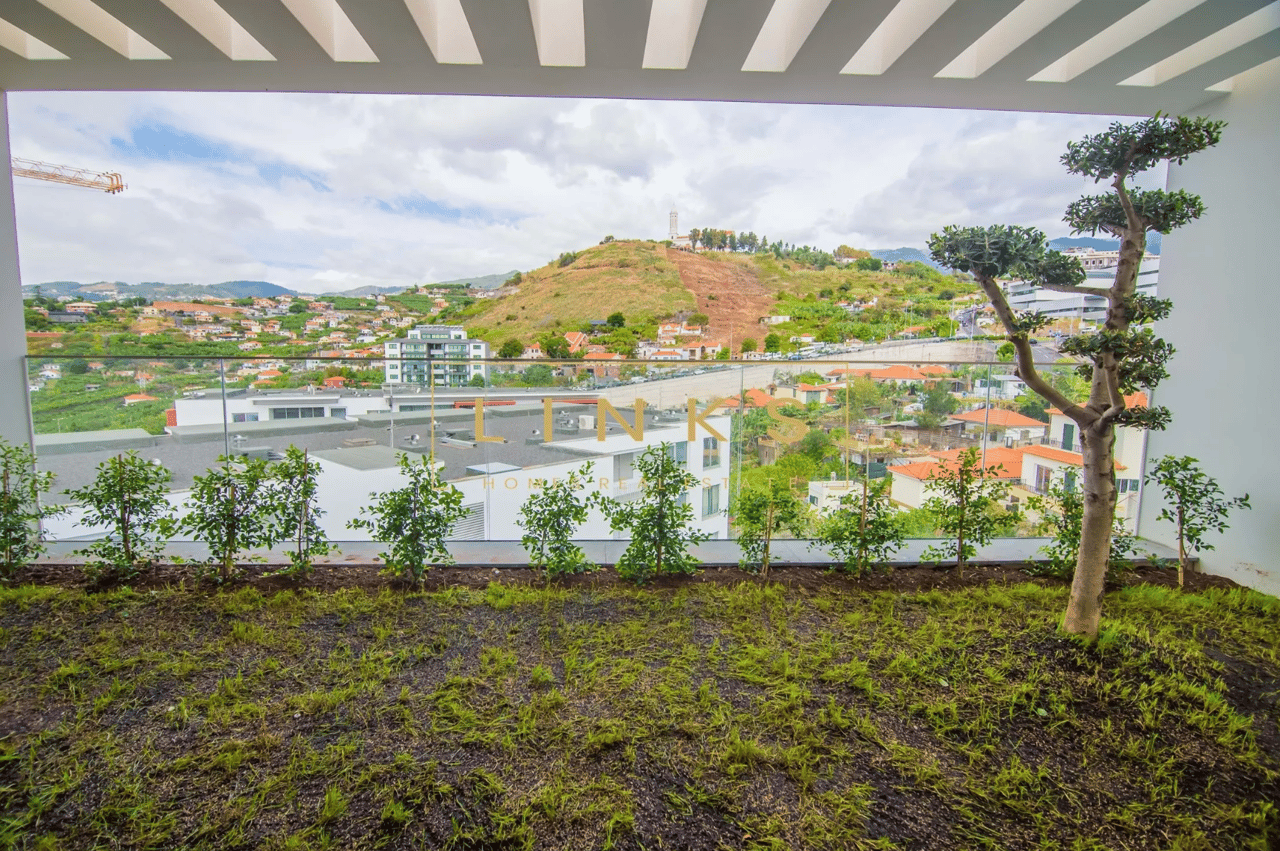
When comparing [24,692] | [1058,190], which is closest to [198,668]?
[24,692]

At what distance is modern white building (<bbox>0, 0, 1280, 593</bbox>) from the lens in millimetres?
2883

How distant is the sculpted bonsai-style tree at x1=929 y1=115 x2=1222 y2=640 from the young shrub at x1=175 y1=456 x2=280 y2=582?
Answer: 13.8ft

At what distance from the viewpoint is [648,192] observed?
624cm

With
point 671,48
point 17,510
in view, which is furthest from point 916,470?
point 17,510

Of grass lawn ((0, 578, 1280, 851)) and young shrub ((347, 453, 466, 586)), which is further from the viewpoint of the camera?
Answer: young shrub ((347, 453, 466, 586))

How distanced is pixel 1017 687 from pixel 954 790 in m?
0.82

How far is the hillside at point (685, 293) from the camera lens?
523 cm

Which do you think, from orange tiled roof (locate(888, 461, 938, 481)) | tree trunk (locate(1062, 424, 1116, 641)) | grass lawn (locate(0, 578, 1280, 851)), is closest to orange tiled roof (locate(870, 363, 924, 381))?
orange tiled roof (locate(888, 461, 938, 481))

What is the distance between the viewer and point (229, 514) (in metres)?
3.16

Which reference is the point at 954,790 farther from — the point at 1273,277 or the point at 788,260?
the point at 788,260

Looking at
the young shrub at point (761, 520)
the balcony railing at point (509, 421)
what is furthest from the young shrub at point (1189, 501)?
the young shrub at point (761, 520)

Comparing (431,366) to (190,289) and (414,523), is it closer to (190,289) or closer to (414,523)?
(414,523)

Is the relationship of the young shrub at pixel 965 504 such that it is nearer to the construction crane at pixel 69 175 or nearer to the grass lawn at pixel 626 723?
the grass lawn at pixel 626 723

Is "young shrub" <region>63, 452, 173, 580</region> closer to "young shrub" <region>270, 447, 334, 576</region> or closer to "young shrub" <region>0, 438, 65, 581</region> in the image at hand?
"young shrub" <region>0, 438, 65, 581</region>
